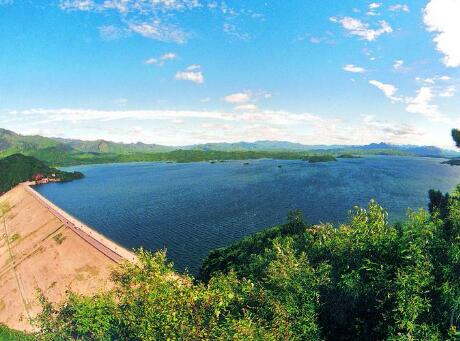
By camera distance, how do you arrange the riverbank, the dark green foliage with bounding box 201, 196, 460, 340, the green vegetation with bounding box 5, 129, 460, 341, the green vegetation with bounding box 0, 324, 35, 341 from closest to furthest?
the dark green foliage with bounding box 201, 196, 460, 340
the green vegetation with bounding box 5, 129, 460, 341
the green vegetation with bounding box 0, 324, 35, 341
the riverbank

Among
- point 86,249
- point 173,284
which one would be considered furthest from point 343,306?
point 86,249

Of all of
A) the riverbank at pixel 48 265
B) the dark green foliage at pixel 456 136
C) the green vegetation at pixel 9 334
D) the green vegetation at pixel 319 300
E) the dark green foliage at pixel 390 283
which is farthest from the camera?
the dark green foliage at pixel 456 136

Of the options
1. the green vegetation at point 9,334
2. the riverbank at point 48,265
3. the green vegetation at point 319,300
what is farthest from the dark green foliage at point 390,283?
the green vegetation at point 9,334

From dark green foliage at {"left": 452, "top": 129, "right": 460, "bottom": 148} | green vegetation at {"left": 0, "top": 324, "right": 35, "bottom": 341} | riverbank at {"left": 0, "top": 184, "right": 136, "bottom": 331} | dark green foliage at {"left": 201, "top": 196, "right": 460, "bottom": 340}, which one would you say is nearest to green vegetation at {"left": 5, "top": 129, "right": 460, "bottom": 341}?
dark green foliage at {"left": 201, "top": 196, "right": 460, "bottom": 340}

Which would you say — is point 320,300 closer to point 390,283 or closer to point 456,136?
point 390,283

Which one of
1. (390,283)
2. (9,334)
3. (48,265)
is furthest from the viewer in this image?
(48,265)

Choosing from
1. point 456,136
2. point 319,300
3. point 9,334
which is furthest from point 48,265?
point 456,136

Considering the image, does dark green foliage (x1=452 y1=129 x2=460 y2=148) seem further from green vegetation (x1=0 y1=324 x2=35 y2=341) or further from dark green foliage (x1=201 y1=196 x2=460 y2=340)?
green vegetation (x1=0 y1=324 x2=35 y2=341)

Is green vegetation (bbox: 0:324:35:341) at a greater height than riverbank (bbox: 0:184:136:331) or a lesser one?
lesser

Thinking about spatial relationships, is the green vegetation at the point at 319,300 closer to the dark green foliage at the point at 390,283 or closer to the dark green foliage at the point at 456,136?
the dark green foliage at the point at 390,283

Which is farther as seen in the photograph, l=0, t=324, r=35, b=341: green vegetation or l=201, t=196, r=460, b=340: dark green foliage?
l=0, t=324, r=35, b=341: green vegetation
